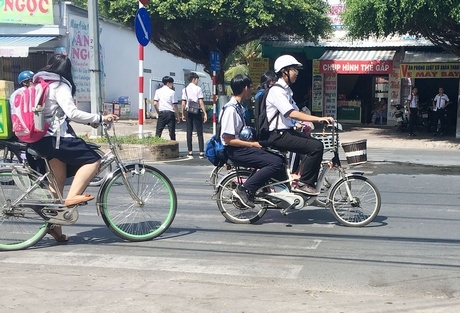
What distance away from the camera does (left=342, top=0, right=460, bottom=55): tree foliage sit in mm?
16250

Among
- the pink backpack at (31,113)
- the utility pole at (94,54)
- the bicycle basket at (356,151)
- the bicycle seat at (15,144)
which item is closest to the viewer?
the pink backpack at (31,113)

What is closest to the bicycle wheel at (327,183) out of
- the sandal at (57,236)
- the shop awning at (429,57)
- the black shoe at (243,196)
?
the black shoe at (243,196)

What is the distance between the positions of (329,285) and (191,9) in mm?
16797

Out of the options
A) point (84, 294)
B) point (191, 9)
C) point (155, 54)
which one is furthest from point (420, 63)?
point (84, 294)

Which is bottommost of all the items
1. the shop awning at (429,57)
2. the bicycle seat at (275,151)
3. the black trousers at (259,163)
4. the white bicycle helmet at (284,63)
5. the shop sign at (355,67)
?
the black trousers at (259,163)

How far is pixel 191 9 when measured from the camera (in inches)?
805

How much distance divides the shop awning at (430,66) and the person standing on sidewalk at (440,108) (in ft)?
3.69

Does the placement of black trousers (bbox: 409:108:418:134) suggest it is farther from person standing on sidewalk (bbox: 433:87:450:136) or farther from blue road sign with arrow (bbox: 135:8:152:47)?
blue road sign with arrow (bbox: 135:8:152:47)

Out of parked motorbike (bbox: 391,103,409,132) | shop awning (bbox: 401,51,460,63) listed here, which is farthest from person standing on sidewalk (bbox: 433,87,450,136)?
shop awning (bbox: 401,51,460,63)

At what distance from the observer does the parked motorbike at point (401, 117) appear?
2252 cm

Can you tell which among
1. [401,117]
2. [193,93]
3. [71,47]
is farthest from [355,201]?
[71,47]

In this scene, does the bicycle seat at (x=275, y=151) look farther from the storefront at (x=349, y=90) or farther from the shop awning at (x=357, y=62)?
the storefront at (x=349, y=90)

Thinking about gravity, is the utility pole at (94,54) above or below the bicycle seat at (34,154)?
above

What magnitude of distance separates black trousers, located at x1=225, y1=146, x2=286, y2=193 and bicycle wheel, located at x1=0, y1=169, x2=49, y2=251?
223 centimetres
